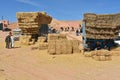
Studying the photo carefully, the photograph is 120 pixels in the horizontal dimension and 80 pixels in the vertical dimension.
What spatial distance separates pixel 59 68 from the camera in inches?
598

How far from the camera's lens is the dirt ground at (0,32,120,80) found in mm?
12953

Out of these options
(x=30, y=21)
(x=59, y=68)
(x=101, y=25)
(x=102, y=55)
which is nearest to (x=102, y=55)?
(x=102, y=55)

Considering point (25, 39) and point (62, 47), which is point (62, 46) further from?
point (25, 39)

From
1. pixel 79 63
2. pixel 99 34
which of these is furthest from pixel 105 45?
pixel 79 63

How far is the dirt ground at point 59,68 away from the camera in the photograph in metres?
13.0

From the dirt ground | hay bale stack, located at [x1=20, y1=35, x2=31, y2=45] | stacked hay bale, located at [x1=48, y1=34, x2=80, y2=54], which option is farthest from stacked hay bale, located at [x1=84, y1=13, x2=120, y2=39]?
hay bale stack, located at [x1=20, y1=35, x2=31, y2=45]

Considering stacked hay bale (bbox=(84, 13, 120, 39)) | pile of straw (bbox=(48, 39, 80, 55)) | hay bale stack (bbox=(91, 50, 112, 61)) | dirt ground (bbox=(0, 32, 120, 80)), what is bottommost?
dirt ground (bbox=(0, 32, 120, 80))

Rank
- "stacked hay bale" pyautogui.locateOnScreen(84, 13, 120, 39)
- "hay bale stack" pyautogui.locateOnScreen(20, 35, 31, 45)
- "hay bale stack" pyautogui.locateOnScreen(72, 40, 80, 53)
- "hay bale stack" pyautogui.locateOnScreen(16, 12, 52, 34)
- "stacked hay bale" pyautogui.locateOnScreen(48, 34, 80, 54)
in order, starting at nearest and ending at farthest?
"stacked hay bale" pyautogui.locateOnScreen(84, 13, 120, 39) → "stacked hay bale" pyautogui.locateOnScreen(48, 34, 80, 54) → "hay bale stack" pyautogui.locateOnScreen(72, 40, 80, 53) → "hay bale stack" pyautogui.locateOnScreen(16, 12, 52, 34) → "hay bale stack" pyautogui.locateOnScreen(20, 35, 31, 45)

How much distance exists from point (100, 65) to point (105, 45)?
12.5ft

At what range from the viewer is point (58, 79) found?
40.7 ft

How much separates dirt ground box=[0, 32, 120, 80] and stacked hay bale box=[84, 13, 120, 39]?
172 centimetres

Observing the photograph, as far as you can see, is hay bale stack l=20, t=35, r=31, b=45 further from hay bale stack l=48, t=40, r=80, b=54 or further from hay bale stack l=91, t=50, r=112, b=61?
hay bale stack l=91, t=50, r=112, b=61

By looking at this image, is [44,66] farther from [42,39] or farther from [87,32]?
[42,39]

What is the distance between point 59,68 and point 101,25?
5.34 metres
